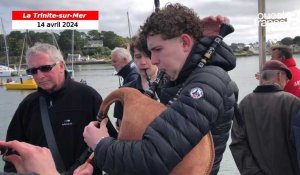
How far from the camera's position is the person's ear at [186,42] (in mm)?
2207

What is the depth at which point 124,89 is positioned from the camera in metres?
2.15

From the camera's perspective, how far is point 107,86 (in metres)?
57.2

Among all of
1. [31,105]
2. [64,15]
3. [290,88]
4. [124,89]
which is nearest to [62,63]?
[31,105]

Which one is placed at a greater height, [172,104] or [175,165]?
[172,104]

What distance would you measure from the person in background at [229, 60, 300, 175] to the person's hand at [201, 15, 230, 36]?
5.51ft

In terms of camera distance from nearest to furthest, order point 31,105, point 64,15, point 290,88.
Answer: point 31,105, point 290,88, point 64,15

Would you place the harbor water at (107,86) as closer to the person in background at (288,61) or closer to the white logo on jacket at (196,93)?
the person in background at (288,61)

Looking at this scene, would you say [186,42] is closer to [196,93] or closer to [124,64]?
[196,93]

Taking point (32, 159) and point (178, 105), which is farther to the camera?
point (178, 105)

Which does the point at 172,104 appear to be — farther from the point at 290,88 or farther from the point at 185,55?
the point at 290,88

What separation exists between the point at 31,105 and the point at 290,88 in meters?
3.02

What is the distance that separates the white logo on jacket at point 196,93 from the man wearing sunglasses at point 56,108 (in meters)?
2.09

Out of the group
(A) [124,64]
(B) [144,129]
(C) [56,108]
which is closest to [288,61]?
(A) [124,64]

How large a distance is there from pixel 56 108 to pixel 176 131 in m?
2.20
